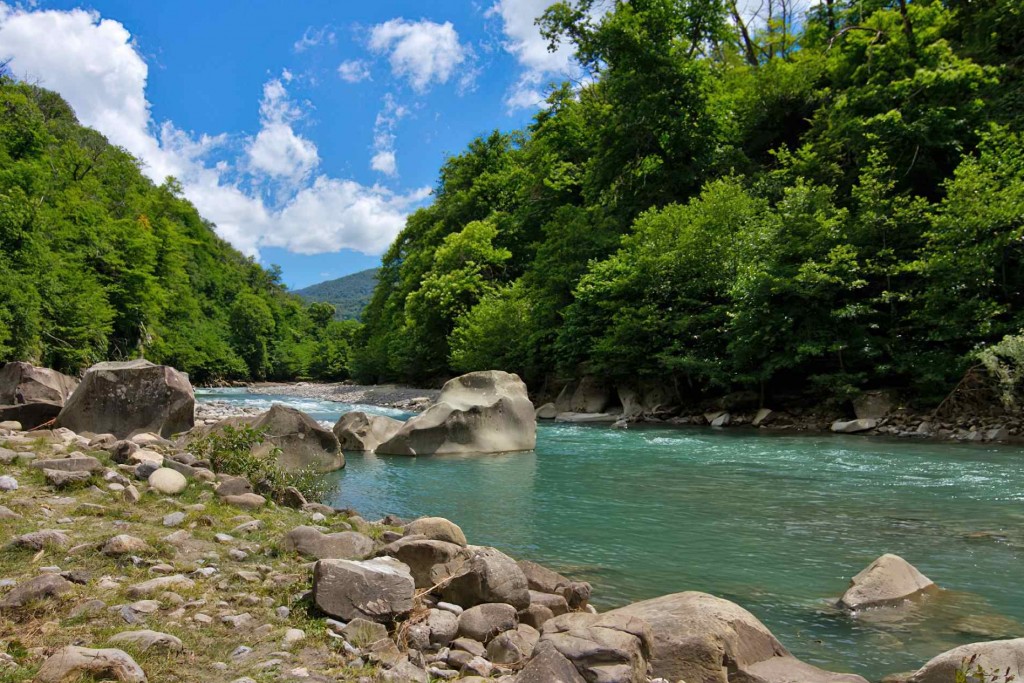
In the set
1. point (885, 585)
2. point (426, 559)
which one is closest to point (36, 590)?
point (426, 559)

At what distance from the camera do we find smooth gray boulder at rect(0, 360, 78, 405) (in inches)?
566

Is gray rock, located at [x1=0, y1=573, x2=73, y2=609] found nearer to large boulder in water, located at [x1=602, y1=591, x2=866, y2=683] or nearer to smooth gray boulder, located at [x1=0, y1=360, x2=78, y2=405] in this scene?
large boulder in water, located at [x1=602, y1=591, x2=866, y2=683]

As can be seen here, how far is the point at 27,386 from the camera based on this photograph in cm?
1461

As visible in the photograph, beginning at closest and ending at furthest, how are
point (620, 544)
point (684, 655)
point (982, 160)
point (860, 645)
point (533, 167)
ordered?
point (684, 655) → point (860, 645) → point (620, 544) → point (982, 160) → point (533, 167)

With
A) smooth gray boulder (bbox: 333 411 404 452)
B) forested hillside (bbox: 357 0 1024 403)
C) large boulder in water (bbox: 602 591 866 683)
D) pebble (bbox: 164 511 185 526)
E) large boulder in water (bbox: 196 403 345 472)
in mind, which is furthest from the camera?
forested hillside (bbox: 357 0 1024 403)

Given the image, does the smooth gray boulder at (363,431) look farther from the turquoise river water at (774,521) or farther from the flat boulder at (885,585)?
the flat boulder at (885,585)

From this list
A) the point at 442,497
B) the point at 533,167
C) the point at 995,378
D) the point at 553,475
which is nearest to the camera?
the point at 442,497

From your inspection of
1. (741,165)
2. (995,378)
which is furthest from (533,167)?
(995,378)

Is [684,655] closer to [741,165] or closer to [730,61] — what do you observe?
[741,165]

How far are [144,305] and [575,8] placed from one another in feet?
103

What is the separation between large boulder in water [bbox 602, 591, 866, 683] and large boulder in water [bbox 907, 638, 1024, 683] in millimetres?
436

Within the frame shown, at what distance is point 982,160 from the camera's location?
1858cm

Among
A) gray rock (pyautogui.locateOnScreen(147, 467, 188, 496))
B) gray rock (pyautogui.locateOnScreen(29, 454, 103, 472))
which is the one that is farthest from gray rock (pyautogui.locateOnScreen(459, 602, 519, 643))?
gray rock (pyautogui.locateOnScreen(29, 454, 103, 472))

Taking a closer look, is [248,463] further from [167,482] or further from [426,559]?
[426,559]
